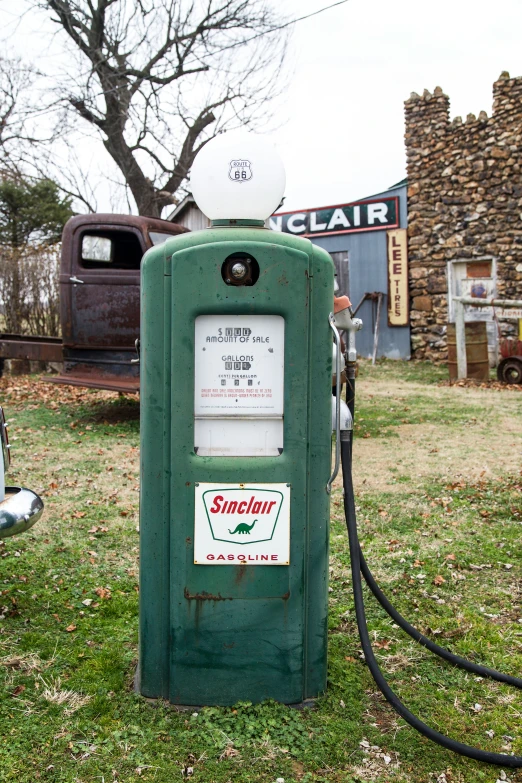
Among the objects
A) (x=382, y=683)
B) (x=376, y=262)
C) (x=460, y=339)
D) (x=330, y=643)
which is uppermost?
(x=376, y=262)

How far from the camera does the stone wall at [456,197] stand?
605 inches

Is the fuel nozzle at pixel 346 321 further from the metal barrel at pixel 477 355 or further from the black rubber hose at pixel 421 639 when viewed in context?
the metal barrel at pixel 477 355

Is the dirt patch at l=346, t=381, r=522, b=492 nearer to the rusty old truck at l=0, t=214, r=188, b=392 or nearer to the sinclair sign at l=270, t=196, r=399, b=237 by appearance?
the rusty old truck at l=0, t=214, r=188, b=392

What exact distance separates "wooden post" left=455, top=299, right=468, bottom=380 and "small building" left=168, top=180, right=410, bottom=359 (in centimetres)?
409

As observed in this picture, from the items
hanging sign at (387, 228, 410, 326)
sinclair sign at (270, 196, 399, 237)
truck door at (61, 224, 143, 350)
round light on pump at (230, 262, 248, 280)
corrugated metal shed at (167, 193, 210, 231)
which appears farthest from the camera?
sinclair sign at (270, 196, 399, 237)

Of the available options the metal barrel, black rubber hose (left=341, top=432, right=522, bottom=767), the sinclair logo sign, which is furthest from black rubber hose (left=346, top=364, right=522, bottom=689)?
the metal barrel

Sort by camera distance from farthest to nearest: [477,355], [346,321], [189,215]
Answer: [189,215] < [477,355] < [346,321]

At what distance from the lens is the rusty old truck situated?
338 inches

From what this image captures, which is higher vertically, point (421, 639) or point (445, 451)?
point (445, 451)

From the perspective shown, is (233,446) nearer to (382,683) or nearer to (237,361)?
(237,361)

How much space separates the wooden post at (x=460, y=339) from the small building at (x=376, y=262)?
4.09 metres

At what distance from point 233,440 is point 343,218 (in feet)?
52.1

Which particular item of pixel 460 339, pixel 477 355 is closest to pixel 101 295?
pixel 460 339

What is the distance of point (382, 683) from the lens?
8.27ft
